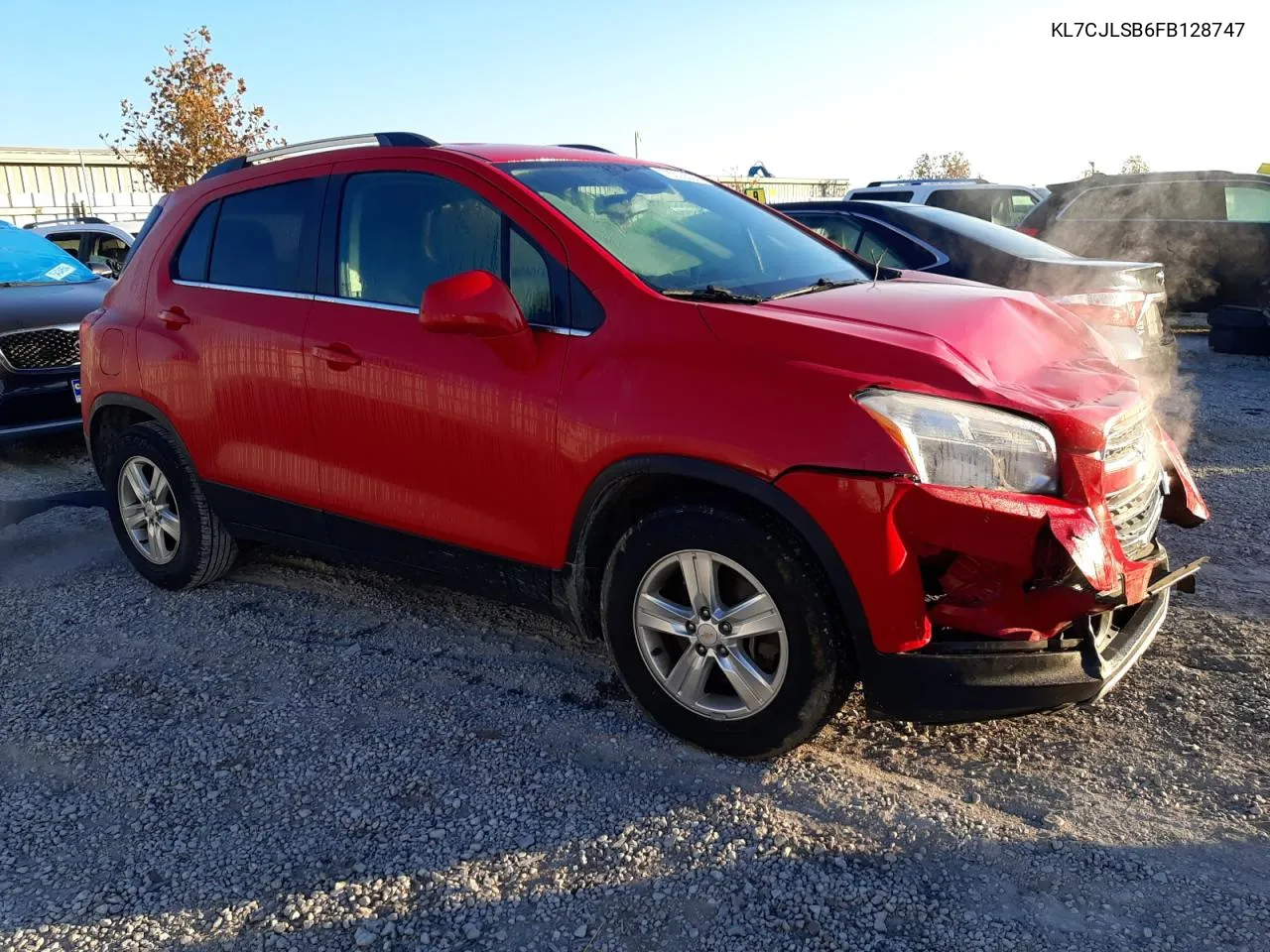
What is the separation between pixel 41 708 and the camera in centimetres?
356

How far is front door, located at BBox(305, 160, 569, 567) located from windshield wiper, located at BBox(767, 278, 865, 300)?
0.74m

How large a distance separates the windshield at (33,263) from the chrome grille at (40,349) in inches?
34.6

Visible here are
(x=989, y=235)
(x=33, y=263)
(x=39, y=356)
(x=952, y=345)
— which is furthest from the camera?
(x=33, y=263)

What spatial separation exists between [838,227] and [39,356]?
541 cm

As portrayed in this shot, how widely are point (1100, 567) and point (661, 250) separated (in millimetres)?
1671

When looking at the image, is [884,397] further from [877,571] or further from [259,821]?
[259,821]

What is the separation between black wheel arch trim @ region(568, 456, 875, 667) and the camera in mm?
2668

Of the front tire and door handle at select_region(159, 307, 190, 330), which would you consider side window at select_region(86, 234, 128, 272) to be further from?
the front tire

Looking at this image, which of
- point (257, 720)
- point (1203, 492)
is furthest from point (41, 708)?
point (1203, 492)

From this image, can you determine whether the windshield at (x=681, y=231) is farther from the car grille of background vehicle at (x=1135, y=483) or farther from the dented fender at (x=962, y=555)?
the car grille of background vehicle at (x=1135, y=483)

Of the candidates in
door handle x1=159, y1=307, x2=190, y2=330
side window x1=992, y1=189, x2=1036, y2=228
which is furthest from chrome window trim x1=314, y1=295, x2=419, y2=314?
side window x1=992, y1=189, x2=1036, y2=228

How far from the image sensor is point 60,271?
797 cm

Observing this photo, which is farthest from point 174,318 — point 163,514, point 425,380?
point 425,380

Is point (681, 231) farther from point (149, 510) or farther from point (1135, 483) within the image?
point (149, 510)
